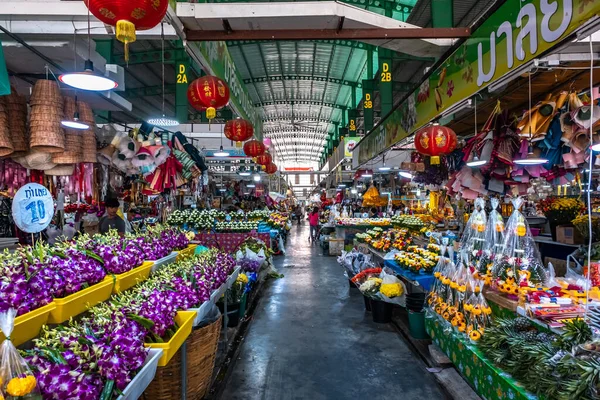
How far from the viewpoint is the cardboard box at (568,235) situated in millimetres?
6020

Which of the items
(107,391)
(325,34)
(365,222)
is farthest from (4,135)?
(365,222)

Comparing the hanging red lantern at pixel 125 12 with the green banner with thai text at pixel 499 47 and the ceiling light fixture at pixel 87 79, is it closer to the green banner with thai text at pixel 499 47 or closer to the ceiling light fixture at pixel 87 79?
the ceiling light fixture at pixel 87 79

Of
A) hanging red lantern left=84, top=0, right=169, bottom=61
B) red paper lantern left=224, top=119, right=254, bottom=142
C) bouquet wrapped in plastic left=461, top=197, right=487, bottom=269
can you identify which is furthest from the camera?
red paper lantern left=224, top=119, right=254, bottom=142

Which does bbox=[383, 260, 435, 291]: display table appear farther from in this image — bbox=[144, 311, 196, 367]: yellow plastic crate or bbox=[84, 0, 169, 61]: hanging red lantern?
bbox=[84, 0, 169, 61]: hanging red lantern

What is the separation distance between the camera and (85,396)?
5.07 ft

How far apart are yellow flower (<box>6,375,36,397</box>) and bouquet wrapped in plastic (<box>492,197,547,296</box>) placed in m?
3.63

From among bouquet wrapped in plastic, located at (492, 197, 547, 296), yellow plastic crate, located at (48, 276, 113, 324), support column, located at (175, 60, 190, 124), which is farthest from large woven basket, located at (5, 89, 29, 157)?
support column, located at (175, 60, 190, 124)

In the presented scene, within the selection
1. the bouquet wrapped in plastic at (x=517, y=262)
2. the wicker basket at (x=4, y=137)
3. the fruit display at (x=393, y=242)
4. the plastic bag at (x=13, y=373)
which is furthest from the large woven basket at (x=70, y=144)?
the fruit display at (x=393, y=242)

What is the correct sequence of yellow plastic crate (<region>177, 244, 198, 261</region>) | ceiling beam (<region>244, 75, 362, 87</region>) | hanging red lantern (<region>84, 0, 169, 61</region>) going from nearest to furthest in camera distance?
hanging red lantern (<region>84, 0, 169, 61</region>)
yellow plastic crate (<region>177, 244, 198, 261</region>)
ceiling beam (<region>244, 75, 362, 87</region>)

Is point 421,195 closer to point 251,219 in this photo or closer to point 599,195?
point 599,195

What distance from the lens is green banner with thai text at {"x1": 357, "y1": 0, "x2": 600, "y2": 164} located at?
2850 millimetres

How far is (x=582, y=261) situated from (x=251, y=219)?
8.92 meters

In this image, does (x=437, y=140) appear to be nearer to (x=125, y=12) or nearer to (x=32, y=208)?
(x=125, y=12)

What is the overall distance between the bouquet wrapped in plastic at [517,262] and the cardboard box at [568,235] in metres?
2.35
